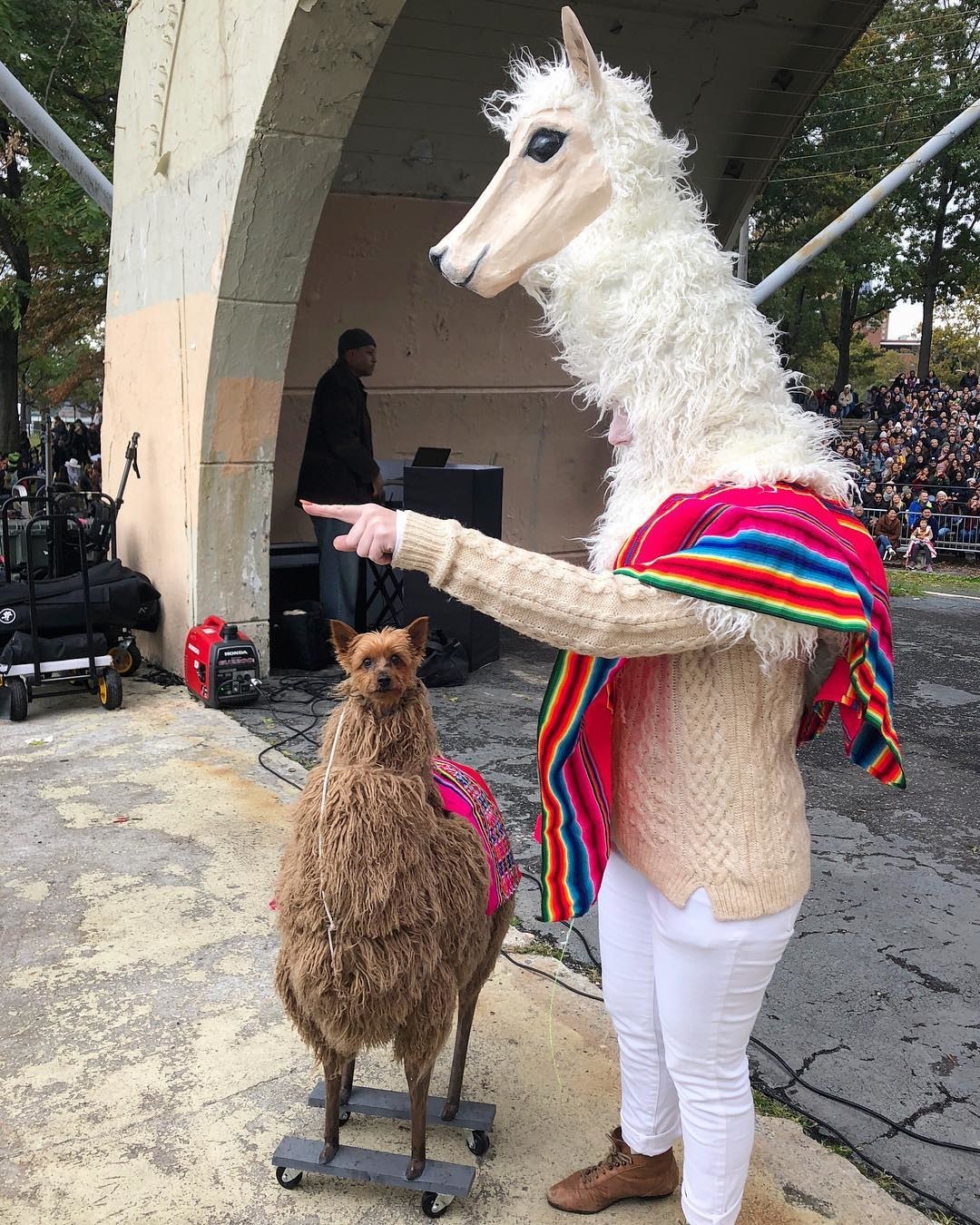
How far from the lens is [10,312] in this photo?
60.8 feet

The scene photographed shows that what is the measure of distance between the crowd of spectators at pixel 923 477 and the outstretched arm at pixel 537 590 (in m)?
11.7

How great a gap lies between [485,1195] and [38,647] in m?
4.60

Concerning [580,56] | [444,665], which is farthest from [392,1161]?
[444,665]

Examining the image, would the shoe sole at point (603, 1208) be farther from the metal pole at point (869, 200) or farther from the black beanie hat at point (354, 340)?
the metal pole at point (869, 200)

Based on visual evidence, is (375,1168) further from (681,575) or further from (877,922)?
(877,922)

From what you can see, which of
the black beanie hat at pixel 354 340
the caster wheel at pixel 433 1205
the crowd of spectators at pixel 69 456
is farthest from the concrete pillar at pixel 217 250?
the crowd of spectators at pixel 69 456

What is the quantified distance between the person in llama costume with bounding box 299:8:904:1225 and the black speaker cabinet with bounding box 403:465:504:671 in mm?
5275

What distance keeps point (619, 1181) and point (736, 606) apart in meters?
1.41

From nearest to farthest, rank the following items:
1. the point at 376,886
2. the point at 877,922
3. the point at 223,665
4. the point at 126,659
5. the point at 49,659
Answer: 1. the point at 376,886
2. the point at 877,922
3. the point at 49,659
4. the point at 223,665
5. the point at 126,659

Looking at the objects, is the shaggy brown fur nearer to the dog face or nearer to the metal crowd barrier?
the dog face

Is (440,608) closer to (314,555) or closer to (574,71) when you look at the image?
(314,555)

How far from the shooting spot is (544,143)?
6.07ft

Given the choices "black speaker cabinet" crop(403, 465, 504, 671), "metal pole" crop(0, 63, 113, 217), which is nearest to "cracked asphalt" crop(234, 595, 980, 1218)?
"black speaker cabinet" crop(403, 465, 504, 671)

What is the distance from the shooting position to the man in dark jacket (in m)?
7.39
